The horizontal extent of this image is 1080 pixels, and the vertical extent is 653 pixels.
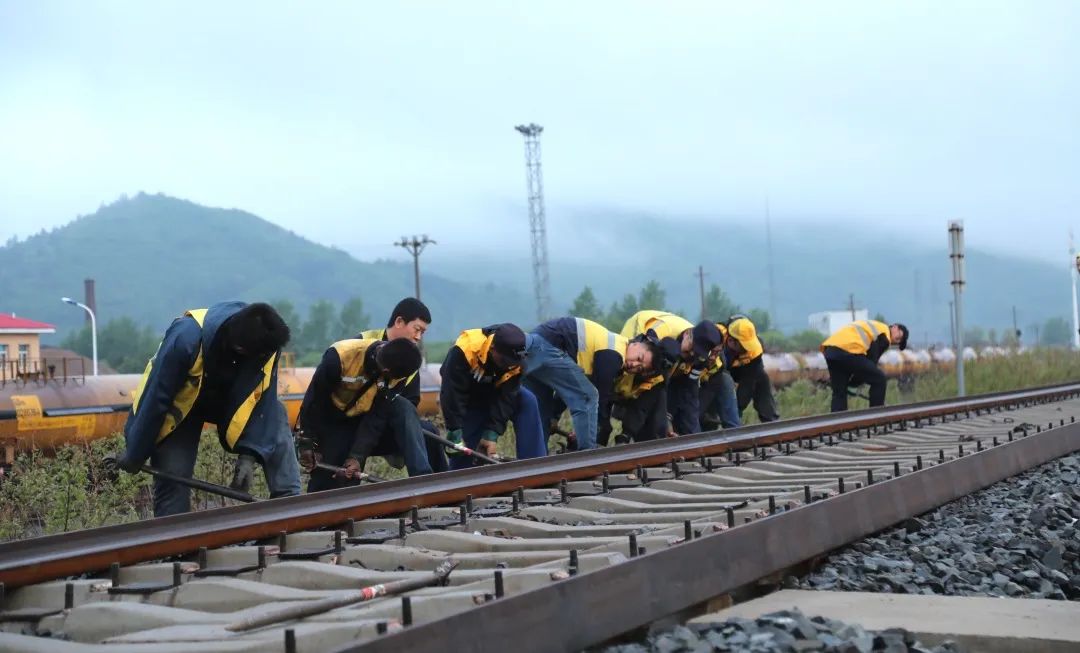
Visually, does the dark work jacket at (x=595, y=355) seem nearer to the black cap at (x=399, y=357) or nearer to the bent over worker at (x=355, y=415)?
the bent over worker at (x=355, y=415)

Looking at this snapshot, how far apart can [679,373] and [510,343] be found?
401cm

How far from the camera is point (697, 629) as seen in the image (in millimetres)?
3730

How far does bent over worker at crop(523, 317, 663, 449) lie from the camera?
936 centimetres

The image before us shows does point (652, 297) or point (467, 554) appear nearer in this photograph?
point (467, 554)

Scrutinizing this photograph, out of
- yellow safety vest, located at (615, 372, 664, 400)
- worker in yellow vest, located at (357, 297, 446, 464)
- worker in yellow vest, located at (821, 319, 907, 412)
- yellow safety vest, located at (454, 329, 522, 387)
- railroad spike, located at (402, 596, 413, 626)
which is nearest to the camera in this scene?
railroad spike, located at (402, 596, 413, 626)

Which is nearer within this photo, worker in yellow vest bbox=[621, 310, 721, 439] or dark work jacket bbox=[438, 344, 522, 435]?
dark work jacket bbox=[438, 344, 522, 435]

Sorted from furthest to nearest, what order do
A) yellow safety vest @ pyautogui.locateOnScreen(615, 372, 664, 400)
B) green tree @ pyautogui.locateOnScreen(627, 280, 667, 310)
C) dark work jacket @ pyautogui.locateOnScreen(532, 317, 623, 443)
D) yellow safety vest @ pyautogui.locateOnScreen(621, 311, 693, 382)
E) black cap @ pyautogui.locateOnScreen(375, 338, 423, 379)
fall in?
1. green tree @ pyautogui.locateOnScreen(627, 280, 667, 310)
2. yellow safety vest @ pyautogui.locateOnScreen(621, 311, 693, 382)
3. yellow safety vest @ pyautogui.locateOnScreen(615, 372, 664, 400)
4. dark work jacket @ pyautogui.locateOnScreen(532, 317, 623, 443)
5. black cap @ pyautogui.locateOnScreen(375, 338, 423, 379)

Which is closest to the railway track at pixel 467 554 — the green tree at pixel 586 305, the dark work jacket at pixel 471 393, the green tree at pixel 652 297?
the dark work jacket at pixel 471 393

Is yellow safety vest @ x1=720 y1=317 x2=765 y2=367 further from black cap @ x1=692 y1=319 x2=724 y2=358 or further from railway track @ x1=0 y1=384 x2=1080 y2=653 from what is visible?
railway track @ x1=0 y1=384 x2=1080 y2=653

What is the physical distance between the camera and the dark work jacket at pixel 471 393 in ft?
28.8

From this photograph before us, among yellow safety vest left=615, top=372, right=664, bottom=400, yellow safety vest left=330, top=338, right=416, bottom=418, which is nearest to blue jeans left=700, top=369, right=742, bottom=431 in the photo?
yellow safety vest left=615, top=372, right=664, bottom=400

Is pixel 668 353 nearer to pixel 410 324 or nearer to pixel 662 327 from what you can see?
pixel 662 327

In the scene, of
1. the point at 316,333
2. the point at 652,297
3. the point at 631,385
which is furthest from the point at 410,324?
the point at 316,333

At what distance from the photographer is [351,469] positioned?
753 cm
